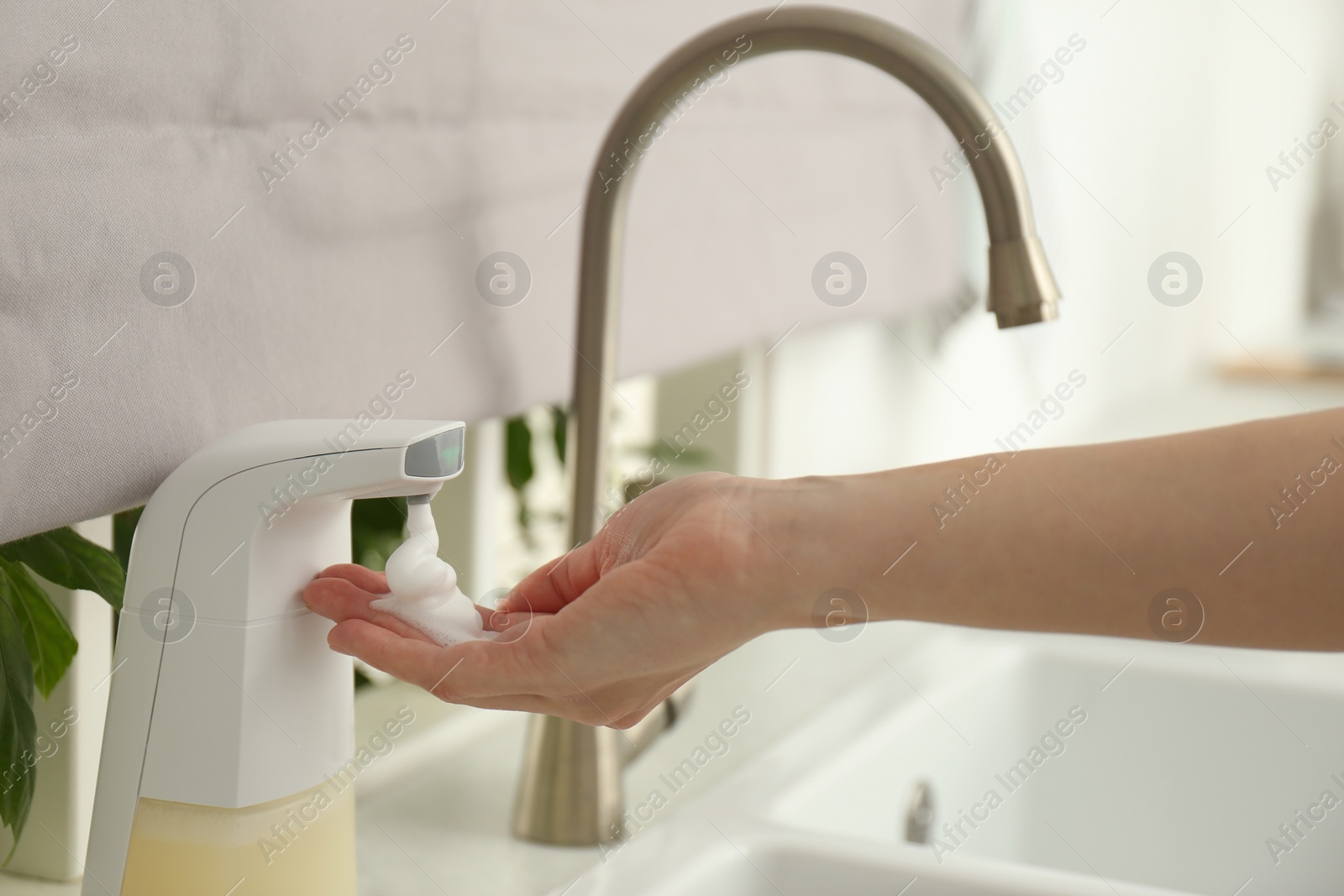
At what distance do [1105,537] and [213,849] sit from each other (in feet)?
1.13

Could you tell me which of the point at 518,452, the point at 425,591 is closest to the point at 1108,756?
the point at 518,452

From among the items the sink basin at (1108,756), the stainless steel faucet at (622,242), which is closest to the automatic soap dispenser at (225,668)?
the stainless steel faucet at (622,242)

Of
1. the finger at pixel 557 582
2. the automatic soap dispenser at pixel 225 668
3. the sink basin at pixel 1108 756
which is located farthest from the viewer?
the sink basin at pixel 1108 756

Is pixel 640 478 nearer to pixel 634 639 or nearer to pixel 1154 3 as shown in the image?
pixel 634 639

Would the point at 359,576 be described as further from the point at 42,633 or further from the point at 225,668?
the point at 42,633

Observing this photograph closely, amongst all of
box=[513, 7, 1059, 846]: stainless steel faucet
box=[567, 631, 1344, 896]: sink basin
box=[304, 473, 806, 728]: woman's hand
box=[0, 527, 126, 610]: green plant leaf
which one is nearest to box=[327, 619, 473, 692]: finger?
box=[304, 473, 806, 728]: woman's hand

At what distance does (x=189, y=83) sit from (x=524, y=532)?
2.67 ft

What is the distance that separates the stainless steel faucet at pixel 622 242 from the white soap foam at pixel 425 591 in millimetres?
216

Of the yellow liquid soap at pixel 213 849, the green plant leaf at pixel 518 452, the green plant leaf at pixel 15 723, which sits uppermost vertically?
the green plant leaf at pixel 518 452

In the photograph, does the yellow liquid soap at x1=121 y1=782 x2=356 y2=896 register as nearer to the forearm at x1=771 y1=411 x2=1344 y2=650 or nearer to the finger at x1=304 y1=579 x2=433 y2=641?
the finger at x1=304 y1=579 x2=433 y2=641

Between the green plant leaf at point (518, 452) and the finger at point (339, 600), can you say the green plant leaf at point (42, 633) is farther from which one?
the green plant leaf at point (518, 452)

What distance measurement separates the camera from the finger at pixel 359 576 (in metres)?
0.46

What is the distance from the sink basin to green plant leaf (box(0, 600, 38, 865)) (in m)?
0.51

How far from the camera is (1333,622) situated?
18.0 inches
